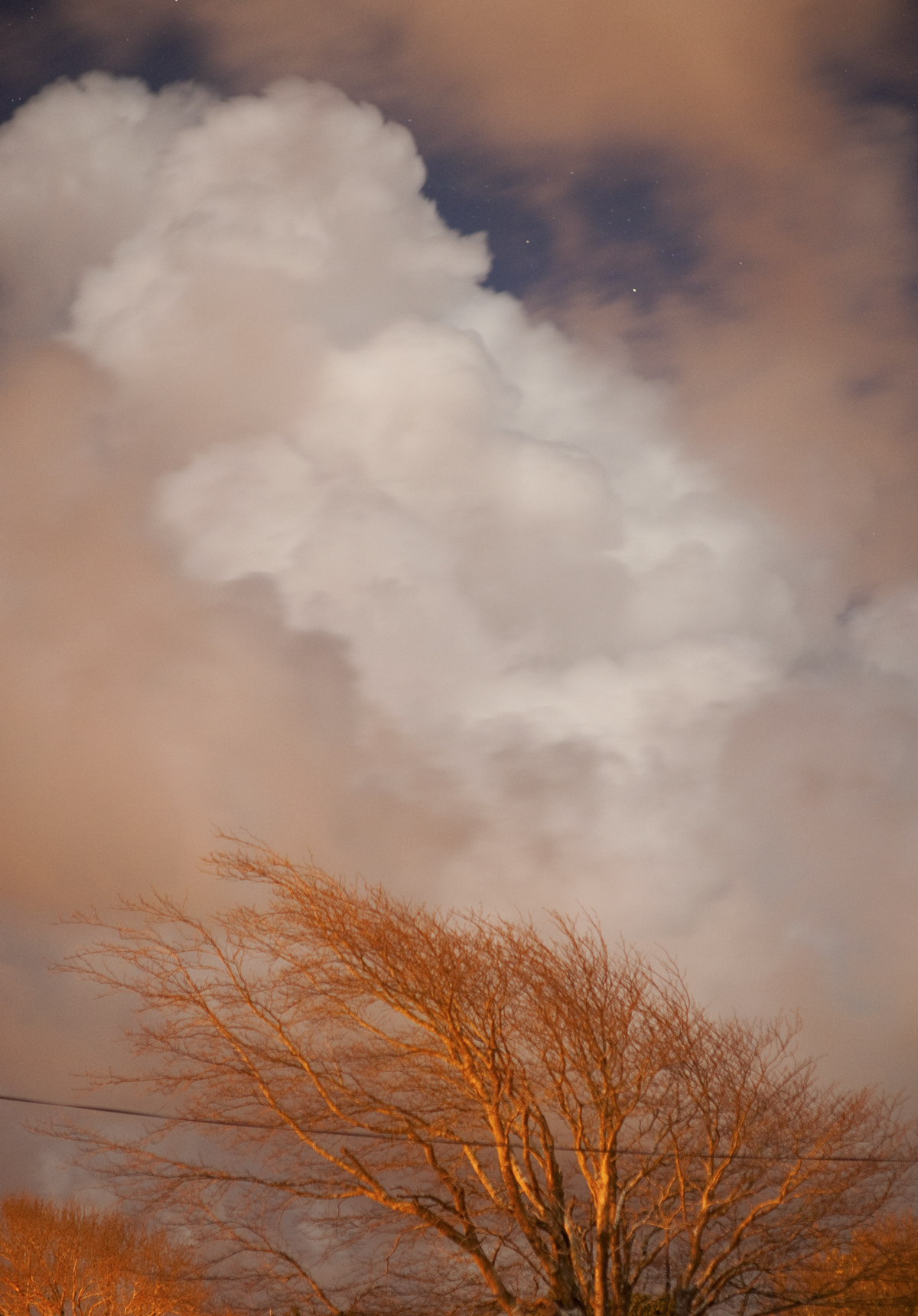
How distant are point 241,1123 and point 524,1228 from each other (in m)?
4.46

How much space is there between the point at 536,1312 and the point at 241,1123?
203 inches

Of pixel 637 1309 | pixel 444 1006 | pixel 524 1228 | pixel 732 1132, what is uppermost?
pixel 444 1006

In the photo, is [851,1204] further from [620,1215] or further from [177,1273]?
[177,1273]

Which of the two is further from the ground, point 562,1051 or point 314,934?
point 314,934

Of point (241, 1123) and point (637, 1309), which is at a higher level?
point (241, 1123)

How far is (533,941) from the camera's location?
18047 mm

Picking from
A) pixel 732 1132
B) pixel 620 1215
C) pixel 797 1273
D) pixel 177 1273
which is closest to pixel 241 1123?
pixel 177 1273

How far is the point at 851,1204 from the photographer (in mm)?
18406

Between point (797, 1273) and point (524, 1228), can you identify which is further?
point (797, 1273)

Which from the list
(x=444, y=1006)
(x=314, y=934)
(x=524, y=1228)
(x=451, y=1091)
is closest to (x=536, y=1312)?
(x=524, y=1228)

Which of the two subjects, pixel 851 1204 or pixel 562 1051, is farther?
pixel 851 1204

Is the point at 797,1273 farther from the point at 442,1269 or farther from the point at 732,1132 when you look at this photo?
the point at 442,1269

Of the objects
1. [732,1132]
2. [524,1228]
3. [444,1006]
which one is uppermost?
[444,1006]

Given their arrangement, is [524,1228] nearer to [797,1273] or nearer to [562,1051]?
[562,1051]
